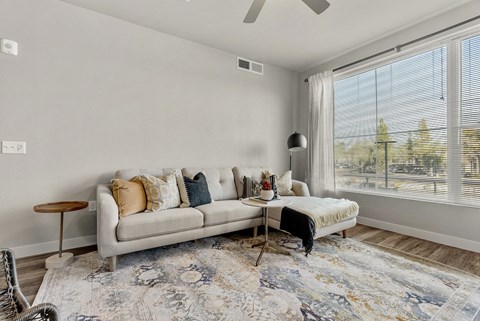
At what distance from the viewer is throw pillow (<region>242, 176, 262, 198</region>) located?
126 inches

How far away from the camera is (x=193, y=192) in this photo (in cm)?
276

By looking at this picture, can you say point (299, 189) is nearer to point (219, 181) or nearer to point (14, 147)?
point (219, 181)

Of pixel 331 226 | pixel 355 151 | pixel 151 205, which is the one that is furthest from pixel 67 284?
pixel 355 151

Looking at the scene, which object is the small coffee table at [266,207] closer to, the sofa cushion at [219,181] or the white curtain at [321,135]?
the sofa cushion at [219,181]

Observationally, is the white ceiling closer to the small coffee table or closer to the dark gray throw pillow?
the dark gray throw pillow

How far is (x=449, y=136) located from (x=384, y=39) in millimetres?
1629

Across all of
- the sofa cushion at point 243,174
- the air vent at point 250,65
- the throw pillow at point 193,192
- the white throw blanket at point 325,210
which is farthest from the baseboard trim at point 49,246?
the air vent at point 250,65

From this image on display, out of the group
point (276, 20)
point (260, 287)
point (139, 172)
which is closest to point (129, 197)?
point (139, 172)

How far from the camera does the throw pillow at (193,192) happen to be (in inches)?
107

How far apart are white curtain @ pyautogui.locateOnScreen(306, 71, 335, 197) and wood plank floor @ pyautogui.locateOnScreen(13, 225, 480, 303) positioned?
3.01 ft

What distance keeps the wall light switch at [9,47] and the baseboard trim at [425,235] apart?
4.87 meters

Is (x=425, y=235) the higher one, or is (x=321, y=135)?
(x=321, y=135)

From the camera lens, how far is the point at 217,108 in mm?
3670

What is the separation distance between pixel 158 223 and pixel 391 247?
8.71 feet
